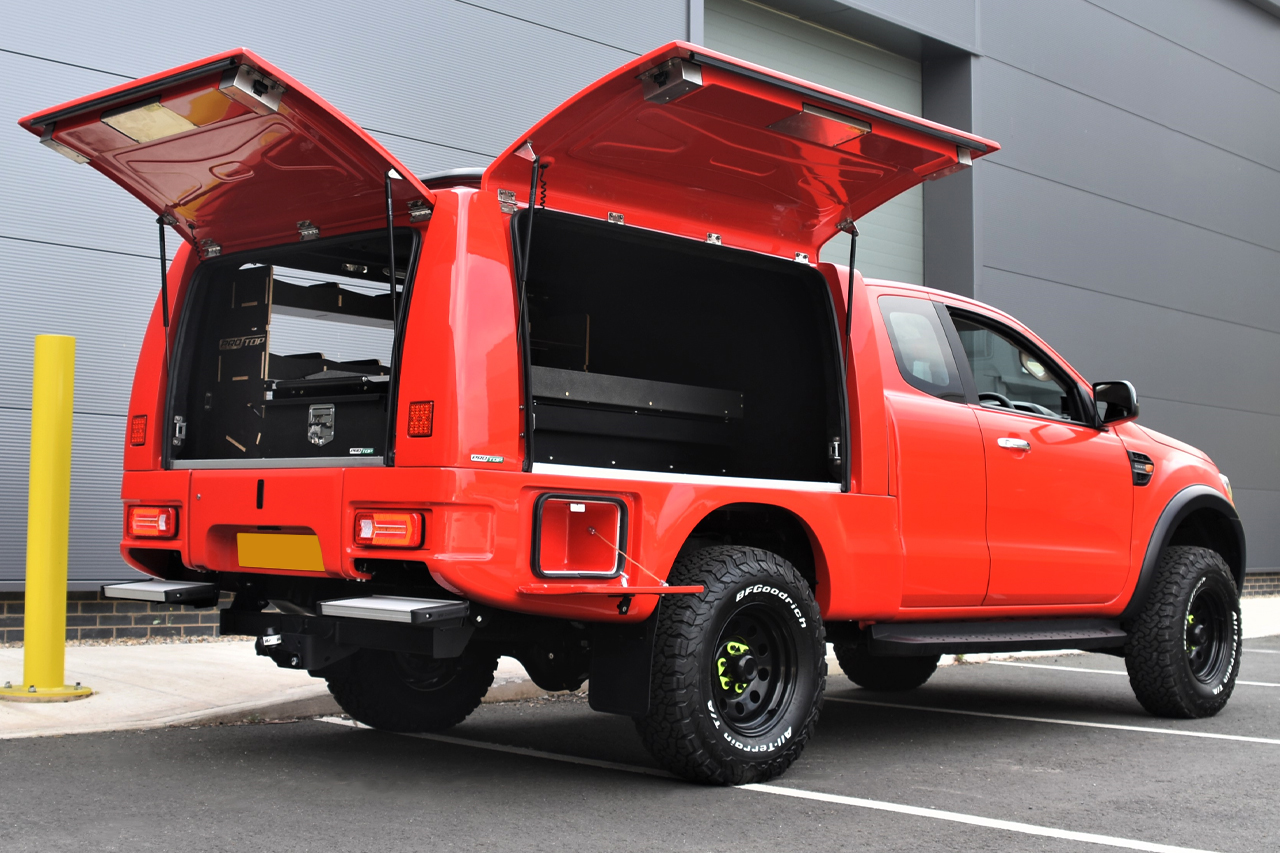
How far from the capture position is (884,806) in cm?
464

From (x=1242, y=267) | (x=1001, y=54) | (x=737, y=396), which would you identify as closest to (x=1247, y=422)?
(x=1242, y=267)

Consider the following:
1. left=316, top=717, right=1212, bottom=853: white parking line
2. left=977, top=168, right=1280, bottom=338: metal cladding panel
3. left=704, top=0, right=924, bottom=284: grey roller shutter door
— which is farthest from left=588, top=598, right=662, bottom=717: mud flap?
left=977, top=168, right=1280, bottom=338: metal cladding panel

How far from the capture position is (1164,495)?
23.2ft

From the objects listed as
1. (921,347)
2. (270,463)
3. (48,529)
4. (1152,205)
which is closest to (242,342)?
(270,463)

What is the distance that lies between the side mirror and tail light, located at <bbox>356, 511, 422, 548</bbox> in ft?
13.1

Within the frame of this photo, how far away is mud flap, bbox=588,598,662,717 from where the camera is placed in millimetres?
4711

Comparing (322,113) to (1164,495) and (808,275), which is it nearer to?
(808,275)

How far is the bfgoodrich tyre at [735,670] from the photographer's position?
15.4 ft

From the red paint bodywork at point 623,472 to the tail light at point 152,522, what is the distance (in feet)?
0.12

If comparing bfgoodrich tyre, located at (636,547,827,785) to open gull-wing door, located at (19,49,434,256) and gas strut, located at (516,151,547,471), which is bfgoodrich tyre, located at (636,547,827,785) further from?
open gull-wing door, located at (19,49,434,256)

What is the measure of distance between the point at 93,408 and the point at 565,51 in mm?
5024

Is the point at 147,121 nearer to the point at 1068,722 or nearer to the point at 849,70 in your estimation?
the point at 1068,722

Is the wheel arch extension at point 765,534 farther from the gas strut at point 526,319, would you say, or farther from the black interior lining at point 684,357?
the gas strut at point 526,319

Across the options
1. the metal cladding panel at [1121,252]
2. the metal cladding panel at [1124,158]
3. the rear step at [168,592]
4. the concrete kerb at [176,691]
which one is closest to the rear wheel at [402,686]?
the concrete kerb at [176,691]
